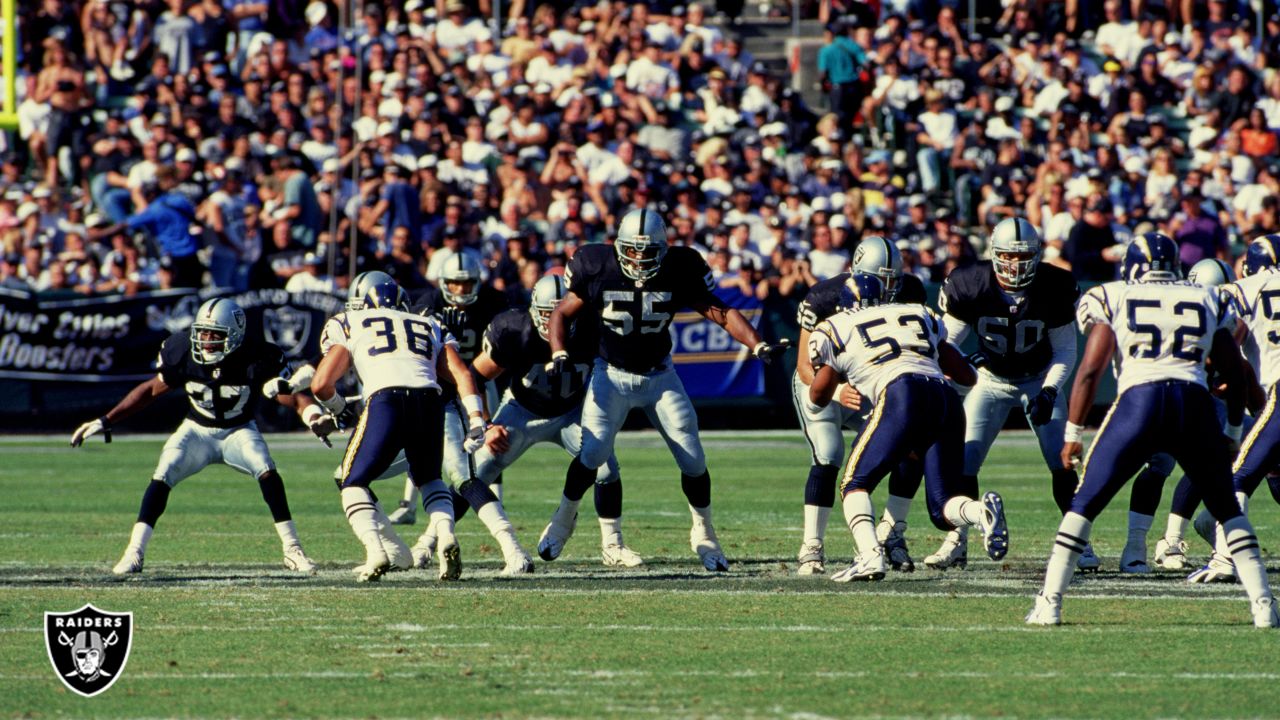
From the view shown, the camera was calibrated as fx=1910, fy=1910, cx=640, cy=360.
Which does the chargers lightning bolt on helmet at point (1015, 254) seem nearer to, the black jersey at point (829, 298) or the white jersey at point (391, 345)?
the black jersey at point (829, 298)

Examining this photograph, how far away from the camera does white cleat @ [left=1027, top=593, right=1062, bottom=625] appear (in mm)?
7453

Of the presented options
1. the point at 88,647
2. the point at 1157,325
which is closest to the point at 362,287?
the point at 88,647

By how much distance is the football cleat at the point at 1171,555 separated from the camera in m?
9.59

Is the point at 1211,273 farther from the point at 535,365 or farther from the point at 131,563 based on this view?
the point at 131,563

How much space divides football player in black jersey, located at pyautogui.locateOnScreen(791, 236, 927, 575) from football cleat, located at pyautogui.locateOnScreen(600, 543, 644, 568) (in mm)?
834

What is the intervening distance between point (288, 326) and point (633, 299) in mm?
9483

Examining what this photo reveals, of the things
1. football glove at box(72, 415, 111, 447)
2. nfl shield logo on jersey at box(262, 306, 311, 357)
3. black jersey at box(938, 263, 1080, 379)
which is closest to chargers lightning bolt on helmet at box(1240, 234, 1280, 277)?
black jersey at box(938, 263, 1080, 379)

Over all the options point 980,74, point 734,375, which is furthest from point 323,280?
point 980,74

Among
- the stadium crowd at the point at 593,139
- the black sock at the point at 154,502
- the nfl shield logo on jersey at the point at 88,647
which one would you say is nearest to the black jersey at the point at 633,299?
the black sock at the point at 154,502

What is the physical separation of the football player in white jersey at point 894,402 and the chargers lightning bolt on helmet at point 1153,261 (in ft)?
4.23

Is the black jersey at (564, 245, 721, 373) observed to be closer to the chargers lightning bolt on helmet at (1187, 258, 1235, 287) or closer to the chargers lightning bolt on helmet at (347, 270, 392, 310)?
the chargers lightning bolt on helmet at (347, 270, 392, 310)

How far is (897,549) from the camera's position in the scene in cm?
948

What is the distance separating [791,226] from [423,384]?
1199 cm

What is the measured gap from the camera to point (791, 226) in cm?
2064
